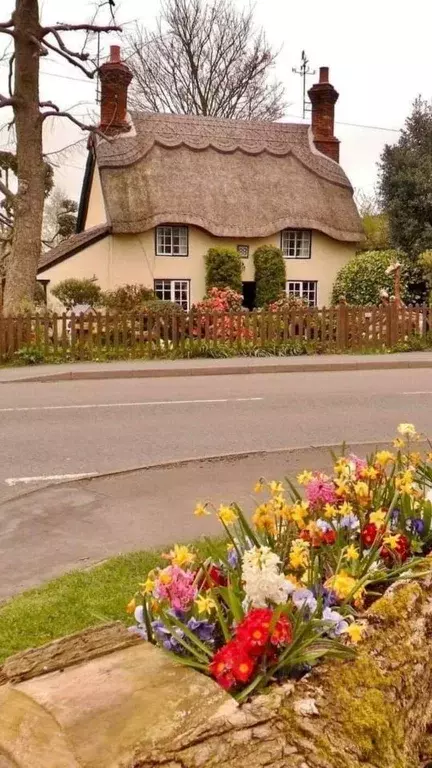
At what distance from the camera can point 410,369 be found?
631 inches

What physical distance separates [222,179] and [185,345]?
14.9 m

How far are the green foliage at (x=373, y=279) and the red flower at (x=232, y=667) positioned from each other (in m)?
26.6

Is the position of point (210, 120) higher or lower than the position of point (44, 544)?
higher

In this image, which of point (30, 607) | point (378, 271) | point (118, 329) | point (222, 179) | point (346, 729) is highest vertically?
point (222, 179)

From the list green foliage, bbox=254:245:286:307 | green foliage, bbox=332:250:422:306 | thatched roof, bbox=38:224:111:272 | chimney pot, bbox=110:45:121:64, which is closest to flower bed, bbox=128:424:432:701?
green foliage, bbox=332:250:422:306

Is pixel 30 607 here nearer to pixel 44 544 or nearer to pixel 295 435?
pixel 44 544

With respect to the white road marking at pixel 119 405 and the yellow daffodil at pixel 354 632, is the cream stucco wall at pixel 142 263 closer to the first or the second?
the white road marking at pixel 119 405

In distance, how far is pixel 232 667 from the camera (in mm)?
1915

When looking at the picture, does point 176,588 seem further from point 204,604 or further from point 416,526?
point 416,526

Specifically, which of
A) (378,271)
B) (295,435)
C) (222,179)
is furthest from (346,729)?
(222,179)

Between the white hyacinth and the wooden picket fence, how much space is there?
15.2 m

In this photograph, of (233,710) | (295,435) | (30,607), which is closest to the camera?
(233,710)

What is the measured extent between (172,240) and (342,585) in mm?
27799

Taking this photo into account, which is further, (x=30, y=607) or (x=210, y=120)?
(x=210, y=120)
